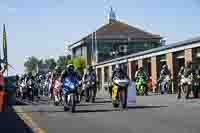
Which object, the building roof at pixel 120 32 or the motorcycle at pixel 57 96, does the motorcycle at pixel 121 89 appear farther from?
the building roof at pixel 120 32

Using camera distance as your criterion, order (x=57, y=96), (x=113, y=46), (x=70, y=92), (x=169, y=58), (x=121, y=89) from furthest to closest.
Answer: (x=113, y=46), (x=169, y=58), (x=57, y=96), (x=121, y=89), (x=70, y=92)

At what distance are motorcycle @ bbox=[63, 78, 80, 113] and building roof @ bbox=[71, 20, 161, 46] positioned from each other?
2994 inches

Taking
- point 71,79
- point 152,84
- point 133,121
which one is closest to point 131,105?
point 71,79

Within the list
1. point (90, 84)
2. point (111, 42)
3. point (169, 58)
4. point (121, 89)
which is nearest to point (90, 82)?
point (90, 84)

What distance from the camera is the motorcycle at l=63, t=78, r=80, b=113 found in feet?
61.7

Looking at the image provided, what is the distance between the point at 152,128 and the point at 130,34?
9009cm

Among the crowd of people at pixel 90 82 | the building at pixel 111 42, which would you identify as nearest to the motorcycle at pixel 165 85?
the crowd of people at pixel 90 82

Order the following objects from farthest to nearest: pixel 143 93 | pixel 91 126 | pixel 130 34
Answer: pixel 130 34
pixel 143 93
pixel 91 126

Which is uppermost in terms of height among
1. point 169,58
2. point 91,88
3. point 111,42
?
point 111,42

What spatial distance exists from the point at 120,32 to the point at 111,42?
587 centimetres

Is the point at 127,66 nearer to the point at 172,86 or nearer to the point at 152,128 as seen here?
the point at 172,86

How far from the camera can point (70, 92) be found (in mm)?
19031

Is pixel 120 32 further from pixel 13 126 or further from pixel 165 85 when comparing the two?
pixel 13 126

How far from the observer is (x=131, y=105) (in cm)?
2184
